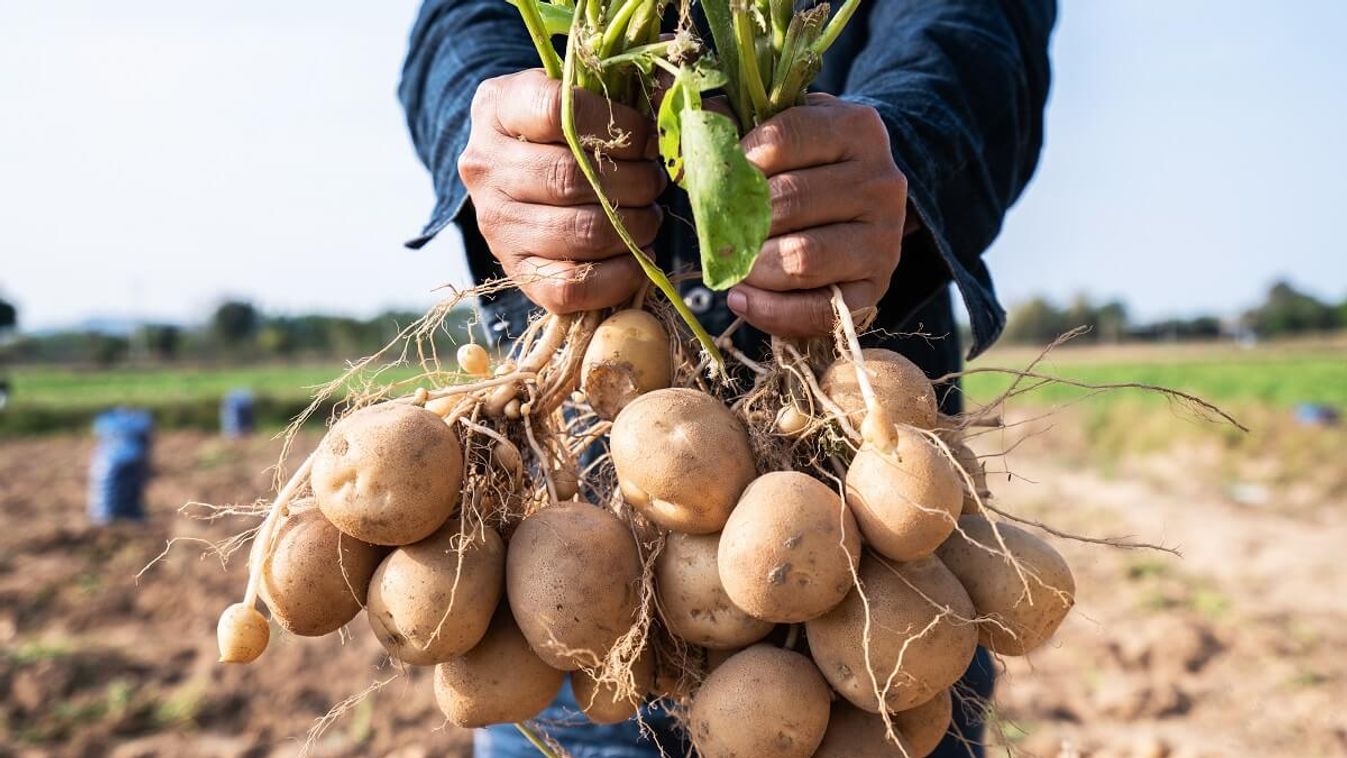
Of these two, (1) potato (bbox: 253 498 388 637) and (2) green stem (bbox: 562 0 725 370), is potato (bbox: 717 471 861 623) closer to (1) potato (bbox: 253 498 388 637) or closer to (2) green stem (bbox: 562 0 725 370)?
(2) green stem (bbox: 562 0 725 370)

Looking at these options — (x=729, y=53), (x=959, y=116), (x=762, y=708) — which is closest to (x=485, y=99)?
(x=729, y=53)

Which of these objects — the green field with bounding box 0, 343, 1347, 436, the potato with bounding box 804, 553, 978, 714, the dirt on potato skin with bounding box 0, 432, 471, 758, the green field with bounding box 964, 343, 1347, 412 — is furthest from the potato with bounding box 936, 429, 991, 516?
the green field with bounding box 964, 343, 1347, 412

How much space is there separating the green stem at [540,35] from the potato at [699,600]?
2.39ft

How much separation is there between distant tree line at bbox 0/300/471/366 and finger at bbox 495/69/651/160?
51556 mm

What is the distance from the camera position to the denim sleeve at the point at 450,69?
1842 millimetres

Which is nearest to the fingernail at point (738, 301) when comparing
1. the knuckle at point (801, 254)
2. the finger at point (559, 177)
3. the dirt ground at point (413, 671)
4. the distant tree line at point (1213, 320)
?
the knuckle at point (801, 254)

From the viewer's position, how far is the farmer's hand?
4.34 feet

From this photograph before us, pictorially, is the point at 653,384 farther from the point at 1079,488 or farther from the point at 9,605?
the point at 1079,488

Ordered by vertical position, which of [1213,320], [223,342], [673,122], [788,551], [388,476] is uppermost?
[673,122]

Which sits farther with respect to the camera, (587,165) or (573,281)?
(573,281)

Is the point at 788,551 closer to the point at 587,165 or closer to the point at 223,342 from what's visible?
the point at 587,165

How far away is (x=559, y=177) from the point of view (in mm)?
1391

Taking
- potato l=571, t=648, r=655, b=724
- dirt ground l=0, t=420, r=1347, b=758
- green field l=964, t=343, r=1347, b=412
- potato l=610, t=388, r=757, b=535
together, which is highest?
potato l=610, t=388, r=757, b=535

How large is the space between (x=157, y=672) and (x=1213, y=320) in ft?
Result: 262
